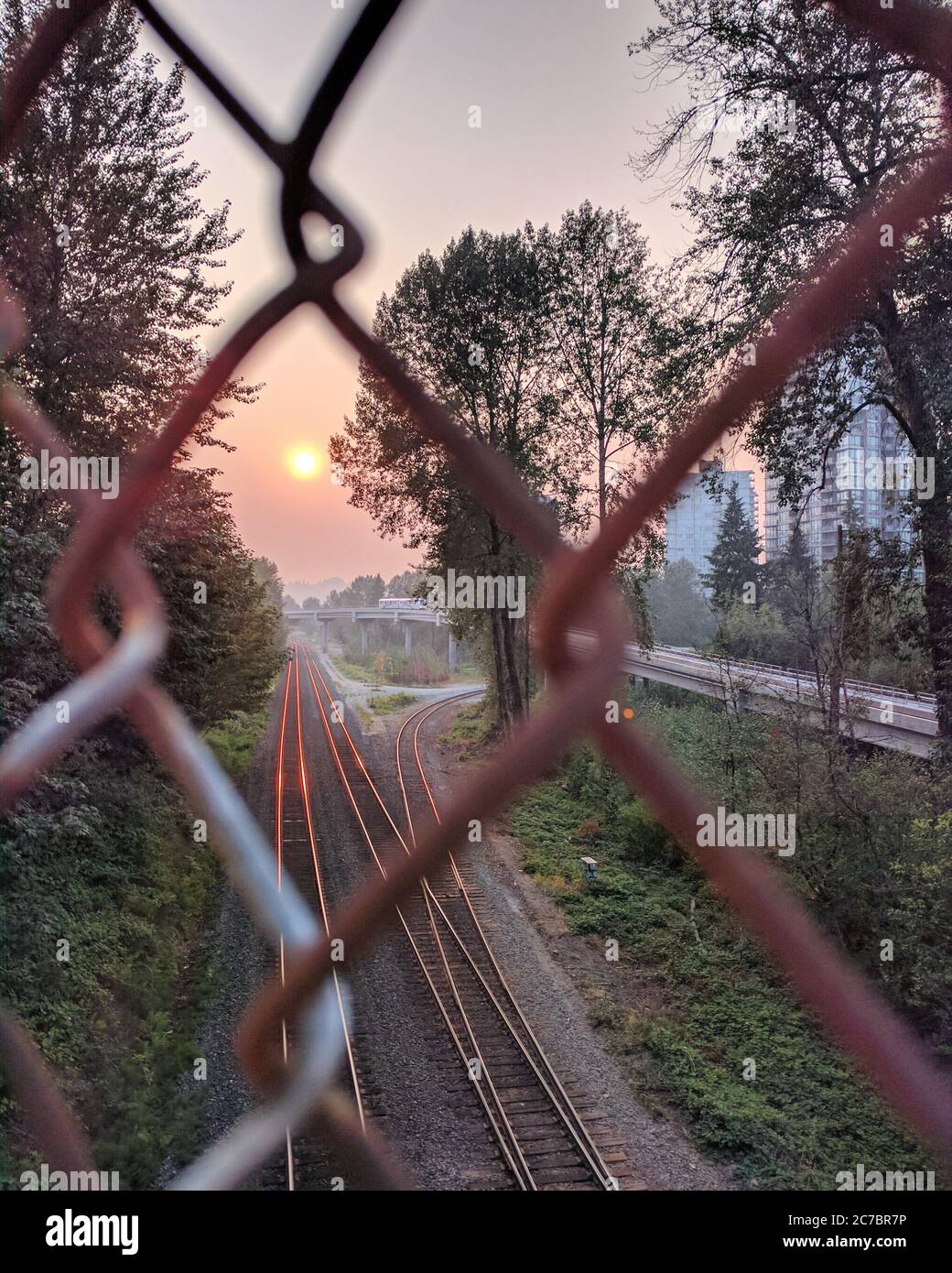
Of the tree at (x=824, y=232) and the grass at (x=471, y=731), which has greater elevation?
the tree at (x=824, y=232)

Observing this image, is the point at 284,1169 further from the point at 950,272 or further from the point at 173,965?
the point at 950,272

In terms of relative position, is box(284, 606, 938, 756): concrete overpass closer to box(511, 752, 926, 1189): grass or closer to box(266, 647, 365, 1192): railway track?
box(511, 752, 926, 1189): grass

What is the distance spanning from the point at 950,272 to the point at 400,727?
51.3ft

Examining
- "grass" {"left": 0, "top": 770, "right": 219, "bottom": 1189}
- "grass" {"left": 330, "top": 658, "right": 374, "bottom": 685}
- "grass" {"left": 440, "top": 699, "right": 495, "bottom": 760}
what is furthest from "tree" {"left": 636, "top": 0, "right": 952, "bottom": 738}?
"grass" {"left": 330, "top": 658, "right": 374, "bottom": 685}

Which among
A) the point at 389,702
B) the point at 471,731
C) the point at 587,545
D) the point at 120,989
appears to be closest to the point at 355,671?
the point at 389,702

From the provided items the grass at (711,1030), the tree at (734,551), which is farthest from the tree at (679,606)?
the grass at (711,1030)

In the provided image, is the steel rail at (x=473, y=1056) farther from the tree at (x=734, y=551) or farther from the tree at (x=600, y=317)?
the tree at (x=734, y=551)

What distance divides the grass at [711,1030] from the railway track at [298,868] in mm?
2318

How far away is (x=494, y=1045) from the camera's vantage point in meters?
6.06

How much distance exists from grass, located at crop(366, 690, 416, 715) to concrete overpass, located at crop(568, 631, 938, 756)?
29.7 ft

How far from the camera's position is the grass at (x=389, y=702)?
22328 millimetres

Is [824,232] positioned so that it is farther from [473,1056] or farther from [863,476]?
[473,1056]

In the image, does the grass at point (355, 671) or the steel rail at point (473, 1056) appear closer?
the steel rail at point (473, 1056)

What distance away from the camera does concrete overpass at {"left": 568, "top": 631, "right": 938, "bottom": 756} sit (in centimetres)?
834
